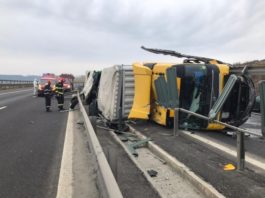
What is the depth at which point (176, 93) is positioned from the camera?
38.6 feet

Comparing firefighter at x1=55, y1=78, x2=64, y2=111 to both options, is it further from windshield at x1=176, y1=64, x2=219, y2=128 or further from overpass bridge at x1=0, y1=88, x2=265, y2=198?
windshield at x1=176, y1=64, x2=219, y2=128

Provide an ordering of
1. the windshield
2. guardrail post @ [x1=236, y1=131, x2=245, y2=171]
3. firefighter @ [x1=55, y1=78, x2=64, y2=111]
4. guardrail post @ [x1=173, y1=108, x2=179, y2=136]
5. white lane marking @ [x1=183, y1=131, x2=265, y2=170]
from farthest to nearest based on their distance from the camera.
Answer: firefighter @ [x1=55, y1=78, x2=64, y2=111]
the windshield
guardrail post @ [x1=173, y1=108, x2=179, y2=136]
white lane marking @ [x1=183, y1=131, x2=265, y2=170]
guardrail post @ [x1=236, y1=131, x2=245, y2=171]

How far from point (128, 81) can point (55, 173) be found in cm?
713

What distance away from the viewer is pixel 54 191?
564 cm

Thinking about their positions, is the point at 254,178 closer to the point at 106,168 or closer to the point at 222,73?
the point at 106,168

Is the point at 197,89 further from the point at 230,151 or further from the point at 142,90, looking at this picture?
the point at 230,151

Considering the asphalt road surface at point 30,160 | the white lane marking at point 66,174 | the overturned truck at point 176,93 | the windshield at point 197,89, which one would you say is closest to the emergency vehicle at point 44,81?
the asphalt road surface at point 30,160

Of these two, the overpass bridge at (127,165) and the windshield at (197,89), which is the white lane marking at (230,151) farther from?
the windshield at (197,89)

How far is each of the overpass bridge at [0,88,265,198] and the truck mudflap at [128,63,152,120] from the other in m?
1.13

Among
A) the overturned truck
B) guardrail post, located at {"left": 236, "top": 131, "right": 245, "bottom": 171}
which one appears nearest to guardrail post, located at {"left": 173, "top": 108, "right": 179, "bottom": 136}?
the overturned truck

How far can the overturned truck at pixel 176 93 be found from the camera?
38.3 feet

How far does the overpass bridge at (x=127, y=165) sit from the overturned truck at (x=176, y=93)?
0.67 m

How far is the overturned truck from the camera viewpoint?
11672mm

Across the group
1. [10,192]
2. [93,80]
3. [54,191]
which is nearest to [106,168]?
[54,191]
